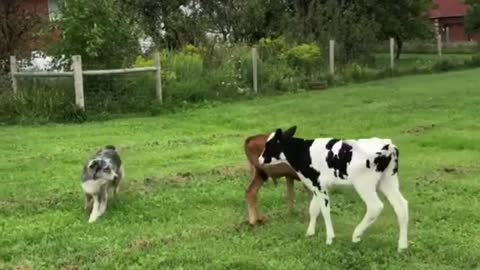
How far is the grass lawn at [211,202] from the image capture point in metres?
5.66

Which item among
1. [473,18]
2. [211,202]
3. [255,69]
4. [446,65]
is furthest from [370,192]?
[473,18]

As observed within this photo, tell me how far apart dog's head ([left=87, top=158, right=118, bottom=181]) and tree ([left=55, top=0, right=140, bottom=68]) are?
857 cm

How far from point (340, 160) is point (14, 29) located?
14.5 metres

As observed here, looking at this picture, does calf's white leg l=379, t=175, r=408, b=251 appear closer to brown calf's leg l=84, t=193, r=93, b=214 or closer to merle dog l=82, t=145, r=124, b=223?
merle dog l=82, t=145, r=124, b=223

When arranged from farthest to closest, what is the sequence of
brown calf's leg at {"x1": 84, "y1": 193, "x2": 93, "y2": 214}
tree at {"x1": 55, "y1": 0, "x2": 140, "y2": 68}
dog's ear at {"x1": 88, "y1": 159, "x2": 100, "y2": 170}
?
tree at {"x1": 55, "y1": 0, "x2": 140, "y2": 68} → brown calf's leg at {"x1": 84, "y1": 193, "x2": 93, "y2": 214} → dog's ear at {"x1": 88, "y1": 159, "x2": 100, "y2": 170}

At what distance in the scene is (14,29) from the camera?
18.4 meters

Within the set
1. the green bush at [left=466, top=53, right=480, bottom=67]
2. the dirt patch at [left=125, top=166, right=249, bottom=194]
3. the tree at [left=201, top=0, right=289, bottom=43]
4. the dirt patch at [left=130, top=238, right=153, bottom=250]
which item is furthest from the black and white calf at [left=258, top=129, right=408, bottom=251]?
the green bush at [left=466, top=53, right=480, bottom=67]

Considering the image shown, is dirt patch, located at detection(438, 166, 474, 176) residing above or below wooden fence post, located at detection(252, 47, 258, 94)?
below

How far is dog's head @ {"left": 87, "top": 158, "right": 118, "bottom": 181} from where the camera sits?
22.9 feet

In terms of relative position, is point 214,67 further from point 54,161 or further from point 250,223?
point 250,223

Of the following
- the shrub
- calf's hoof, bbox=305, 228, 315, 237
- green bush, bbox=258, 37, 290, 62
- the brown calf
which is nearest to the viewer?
calf's hoof, bbox=305, 228, 315, 237

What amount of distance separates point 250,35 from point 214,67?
8.83 metres

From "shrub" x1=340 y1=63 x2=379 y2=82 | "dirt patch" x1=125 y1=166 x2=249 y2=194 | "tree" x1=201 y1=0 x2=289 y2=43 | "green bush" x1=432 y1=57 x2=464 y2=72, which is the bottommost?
"dirt patch" x1=125 y1=166 x2=249 y2=194

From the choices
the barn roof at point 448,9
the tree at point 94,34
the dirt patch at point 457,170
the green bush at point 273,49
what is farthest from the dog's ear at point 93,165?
the barn roof at point 448,9
